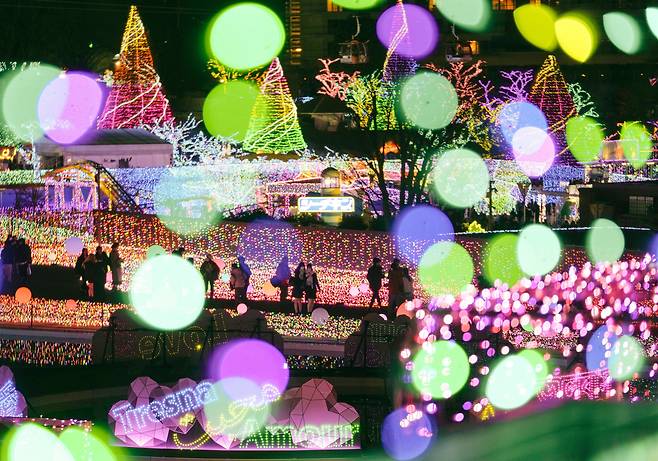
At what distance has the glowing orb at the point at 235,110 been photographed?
43.4 meters

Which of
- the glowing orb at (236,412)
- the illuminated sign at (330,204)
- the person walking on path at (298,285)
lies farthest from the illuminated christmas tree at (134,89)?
the glowing orb at (236,412)

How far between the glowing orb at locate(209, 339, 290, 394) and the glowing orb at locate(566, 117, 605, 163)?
29131 mm

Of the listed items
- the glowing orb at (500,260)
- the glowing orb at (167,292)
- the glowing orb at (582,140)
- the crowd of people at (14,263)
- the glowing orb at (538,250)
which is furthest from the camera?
the glowing orb at (582,140)

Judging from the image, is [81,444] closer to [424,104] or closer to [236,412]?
[236,412]

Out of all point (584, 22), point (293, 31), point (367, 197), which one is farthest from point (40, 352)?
point (584, 22)

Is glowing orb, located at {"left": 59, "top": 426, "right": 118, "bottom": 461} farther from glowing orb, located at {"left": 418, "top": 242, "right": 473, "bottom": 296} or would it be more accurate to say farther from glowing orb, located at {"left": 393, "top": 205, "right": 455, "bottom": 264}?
glowing orb, located at {"left": 393, "top": 205, "right": 455, "bottom": 264}

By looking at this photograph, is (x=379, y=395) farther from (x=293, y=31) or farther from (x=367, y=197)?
(x=293, y=31)

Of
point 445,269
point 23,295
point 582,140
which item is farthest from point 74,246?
point 582,140

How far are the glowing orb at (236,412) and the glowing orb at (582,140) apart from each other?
3186 cm

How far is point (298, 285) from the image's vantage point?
22.7 meters

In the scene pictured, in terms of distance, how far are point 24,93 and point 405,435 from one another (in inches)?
1893

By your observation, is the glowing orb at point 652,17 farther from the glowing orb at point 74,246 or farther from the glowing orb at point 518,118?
the glowing orb at point 74,246

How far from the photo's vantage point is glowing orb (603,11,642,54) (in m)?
71.4

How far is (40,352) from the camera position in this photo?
18.4 m
